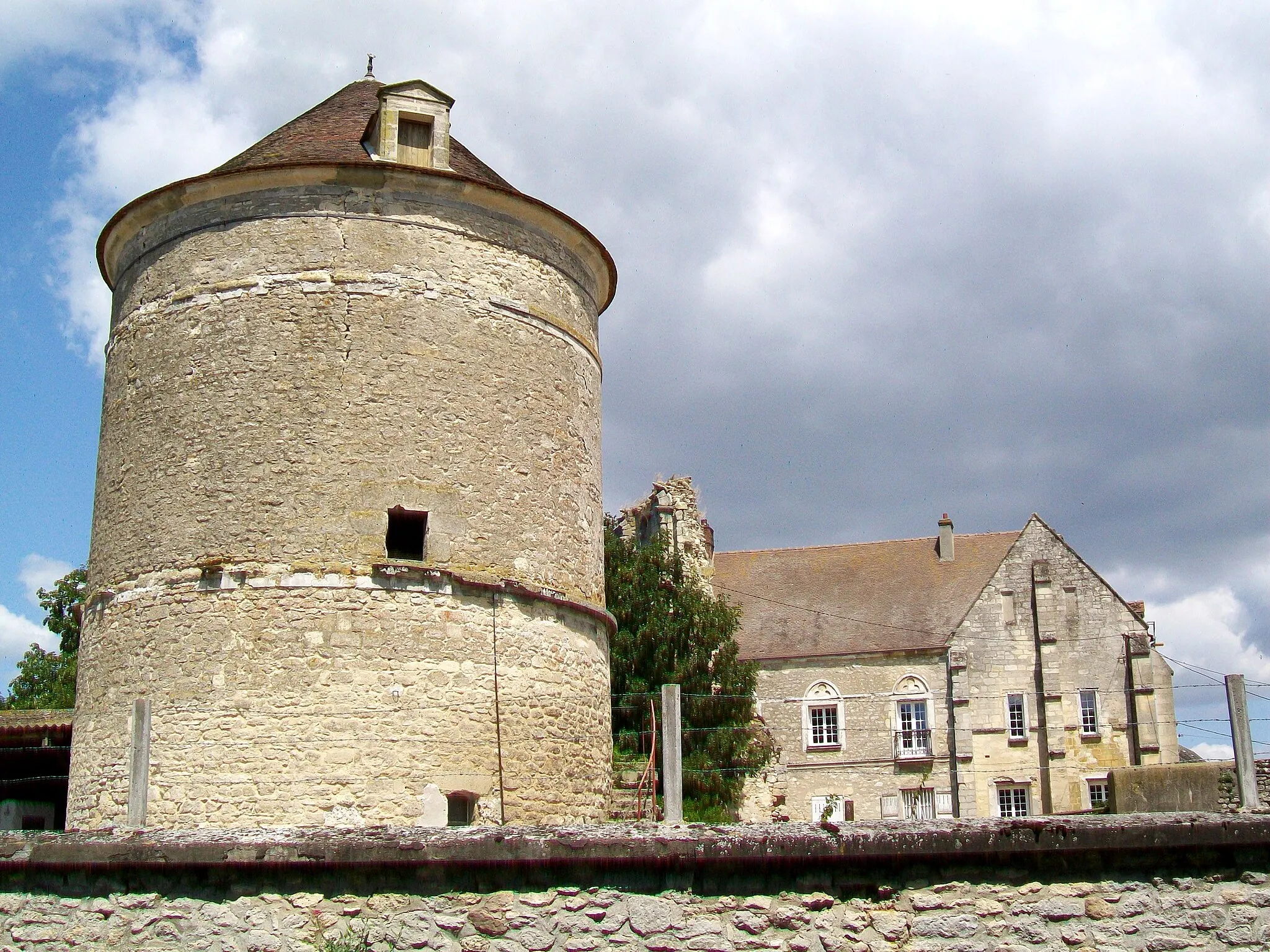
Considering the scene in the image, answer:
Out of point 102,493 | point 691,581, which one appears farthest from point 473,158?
point 691,581

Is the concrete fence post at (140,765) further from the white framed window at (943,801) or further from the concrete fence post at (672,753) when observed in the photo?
the white framed window at (943,801)

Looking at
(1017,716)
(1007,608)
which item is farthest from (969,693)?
(1007,608)

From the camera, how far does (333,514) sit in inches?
487

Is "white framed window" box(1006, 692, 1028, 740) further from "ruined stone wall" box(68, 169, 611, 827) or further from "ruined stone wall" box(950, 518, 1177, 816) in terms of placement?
"ruined stone wall" box(68, 169, 611, 827)

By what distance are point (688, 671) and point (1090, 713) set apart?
13.1m

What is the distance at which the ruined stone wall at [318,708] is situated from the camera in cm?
1170

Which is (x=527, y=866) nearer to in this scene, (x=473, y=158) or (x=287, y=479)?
(x=287, y=479)

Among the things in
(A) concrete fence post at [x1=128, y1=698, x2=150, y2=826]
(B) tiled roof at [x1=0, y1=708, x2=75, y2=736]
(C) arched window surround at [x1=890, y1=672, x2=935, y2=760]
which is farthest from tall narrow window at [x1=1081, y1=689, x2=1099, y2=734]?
(A) concrete fence post at [x1=128, y1=698, x2=150, y2=826]

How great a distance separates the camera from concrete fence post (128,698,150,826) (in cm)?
781

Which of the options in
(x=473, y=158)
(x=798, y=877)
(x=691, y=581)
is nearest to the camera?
(x=798, y=877)

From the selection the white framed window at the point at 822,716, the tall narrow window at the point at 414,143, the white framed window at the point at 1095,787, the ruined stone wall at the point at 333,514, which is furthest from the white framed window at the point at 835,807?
the tall narrow window at the point at 414,143

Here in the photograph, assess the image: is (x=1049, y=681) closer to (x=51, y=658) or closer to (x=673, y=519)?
(x=673, y=519)

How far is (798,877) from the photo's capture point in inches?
254

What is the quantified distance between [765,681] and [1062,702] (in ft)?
25.0
